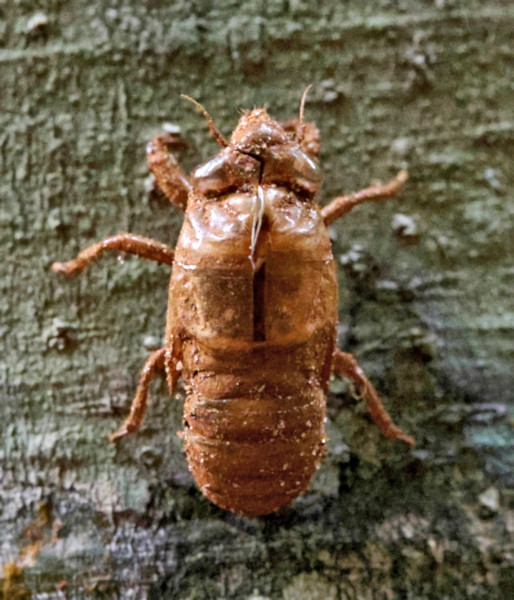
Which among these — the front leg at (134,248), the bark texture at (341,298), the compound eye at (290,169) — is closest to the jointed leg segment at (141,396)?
the bark texture at (341,298)

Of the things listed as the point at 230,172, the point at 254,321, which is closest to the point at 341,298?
the point at 254,321

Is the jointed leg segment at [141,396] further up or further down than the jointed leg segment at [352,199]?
further down

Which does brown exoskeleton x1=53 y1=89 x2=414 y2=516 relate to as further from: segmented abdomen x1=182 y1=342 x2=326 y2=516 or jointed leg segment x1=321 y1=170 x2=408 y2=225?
jointed leg segment x1=321 y1=170 x2=408 y2=225

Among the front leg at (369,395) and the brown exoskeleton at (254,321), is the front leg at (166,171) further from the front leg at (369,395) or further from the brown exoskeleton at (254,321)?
the front leg at (369,395)

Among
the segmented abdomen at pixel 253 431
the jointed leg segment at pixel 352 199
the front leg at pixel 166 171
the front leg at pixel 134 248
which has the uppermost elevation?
the front leg at pixel 166 171

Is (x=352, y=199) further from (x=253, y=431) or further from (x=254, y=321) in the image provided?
(x=253, y=431)

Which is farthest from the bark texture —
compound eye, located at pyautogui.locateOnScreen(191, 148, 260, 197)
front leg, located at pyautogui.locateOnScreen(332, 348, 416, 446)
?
compound eye, located at pyautogui.locateOnScreen(191, 148, 260, 197)
